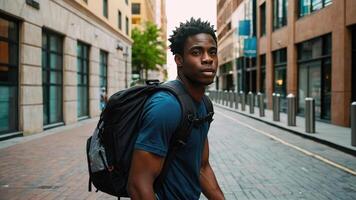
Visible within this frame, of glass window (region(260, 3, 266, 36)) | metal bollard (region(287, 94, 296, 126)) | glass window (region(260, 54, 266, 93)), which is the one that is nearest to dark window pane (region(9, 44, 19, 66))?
metal bollard (region(287, 94, 296, 126))

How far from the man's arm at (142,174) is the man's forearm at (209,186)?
0.61 metres

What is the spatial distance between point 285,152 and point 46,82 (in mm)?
8933

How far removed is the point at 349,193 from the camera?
6539 millimetres

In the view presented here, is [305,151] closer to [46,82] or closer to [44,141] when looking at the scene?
[44,141]

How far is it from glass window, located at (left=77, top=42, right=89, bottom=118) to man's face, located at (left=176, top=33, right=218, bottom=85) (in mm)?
18453

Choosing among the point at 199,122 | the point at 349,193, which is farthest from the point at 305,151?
the point at 199,122

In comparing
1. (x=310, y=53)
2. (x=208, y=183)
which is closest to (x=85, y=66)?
(x=310, y=53)

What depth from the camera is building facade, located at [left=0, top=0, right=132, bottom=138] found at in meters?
12.8

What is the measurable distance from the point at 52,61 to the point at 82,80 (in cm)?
442

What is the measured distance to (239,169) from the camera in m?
8.35

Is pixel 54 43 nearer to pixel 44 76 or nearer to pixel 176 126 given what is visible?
pixel 44 76

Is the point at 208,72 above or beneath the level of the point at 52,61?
beneath

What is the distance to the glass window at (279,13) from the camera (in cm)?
2548

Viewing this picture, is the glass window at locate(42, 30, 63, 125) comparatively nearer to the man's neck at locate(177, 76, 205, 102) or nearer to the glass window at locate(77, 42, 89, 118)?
the glass window at locate(77, 42, 89, 118)
